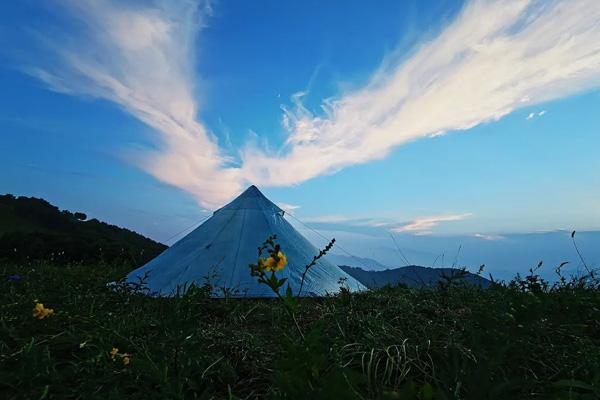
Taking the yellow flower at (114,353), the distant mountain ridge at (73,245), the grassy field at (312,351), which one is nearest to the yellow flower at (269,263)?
the grassy field at (312,351)

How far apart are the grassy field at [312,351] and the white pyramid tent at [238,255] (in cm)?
186

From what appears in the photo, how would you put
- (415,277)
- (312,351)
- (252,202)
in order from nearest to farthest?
(312,351) → (415,277) → (252,202)

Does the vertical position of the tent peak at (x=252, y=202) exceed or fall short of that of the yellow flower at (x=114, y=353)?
it exceeds it

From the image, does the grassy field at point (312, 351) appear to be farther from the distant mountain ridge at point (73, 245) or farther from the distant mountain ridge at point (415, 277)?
the distant mountain ridge at point (73, 245)

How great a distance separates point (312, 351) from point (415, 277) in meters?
3.32

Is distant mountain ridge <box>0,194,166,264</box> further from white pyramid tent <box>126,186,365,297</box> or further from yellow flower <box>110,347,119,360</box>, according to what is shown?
yellow flower <box>110,347,119,360</box>

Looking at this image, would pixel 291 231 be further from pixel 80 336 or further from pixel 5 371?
pixel 5 371

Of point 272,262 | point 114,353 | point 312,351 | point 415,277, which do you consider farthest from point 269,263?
point 415,277

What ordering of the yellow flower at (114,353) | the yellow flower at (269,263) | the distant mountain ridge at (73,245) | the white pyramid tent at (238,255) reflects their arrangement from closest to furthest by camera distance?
1. the yellow flower at (269,263)
2. the yellow flower at (114,353)
3. the white pyramid tent at (238,255)
4. the distant mountain ridge at (73,245)

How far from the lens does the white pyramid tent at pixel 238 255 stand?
5094 mm

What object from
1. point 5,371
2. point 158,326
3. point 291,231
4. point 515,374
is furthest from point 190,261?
point 515,374

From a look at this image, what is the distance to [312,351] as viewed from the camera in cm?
129

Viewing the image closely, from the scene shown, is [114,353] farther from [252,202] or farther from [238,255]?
[252,202]

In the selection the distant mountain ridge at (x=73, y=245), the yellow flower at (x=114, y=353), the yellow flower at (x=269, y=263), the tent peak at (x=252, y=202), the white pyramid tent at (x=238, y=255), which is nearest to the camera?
the yellow flower at (x=269, y=263)
